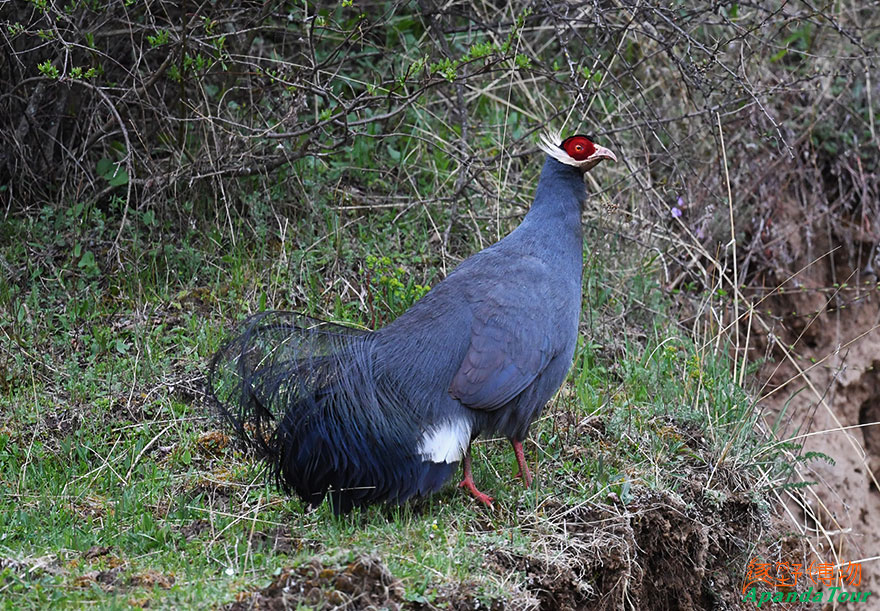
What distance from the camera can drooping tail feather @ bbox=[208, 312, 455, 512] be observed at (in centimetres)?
379

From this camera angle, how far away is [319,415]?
3818 millimetres

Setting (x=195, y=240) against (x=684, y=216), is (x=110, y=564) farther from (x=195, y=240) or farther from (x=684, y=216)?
(x=684, y=216)

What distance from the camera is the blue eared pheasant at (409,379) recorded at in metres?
3.81

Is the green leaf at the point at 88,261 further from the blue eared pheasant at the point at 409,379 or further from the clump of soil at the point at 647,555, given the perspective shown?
the clump of soil at the point at 647,555

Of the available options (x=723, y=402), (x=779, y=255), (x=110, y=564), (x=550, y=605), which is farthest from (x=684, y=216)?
(x=110, y=564)

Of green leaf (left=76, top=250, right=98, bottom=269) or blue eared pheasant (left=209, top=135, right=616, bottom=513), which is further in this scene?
green leaf (left=76, top=250, right=98, bottom=269)

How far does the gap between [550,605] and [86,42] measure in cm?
391

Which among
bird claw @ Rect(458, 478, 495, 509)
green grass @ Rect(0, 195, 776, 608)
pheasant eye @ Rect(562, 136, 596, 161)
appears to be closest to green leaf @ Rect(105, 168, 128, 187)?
green grass @ Rect(0, 195, 776, 608)

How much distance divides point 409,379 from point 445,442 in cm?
30

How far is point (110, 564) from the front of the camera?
12.1ft

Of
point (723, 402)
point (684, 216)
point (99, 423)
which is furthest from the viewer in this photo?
point (684, 216)

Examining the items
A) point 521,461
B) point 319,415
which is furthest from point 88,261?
point 521,461

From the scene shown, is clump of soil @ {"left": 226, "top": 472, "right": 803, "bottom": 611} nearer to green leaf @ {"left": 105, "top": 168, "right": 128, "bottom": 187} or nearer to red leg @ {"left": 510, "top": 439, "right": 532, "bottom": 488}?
red leg @ {"left": 510, "top": 439, "right": 532, "bottom": 488}

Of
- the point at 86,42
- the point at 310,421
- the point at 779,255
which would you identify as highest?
the point at 86,42
